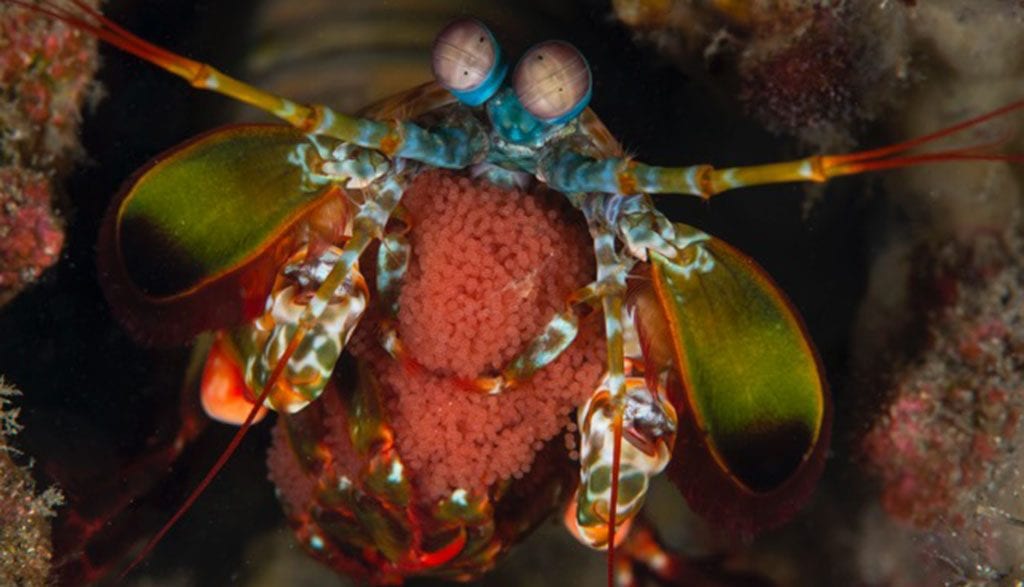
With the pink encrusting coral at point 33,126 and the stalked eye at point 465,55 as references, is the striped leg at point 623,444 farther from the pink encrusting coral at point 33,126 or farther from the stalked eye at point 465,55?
the pink encrusting coral at point 33,126

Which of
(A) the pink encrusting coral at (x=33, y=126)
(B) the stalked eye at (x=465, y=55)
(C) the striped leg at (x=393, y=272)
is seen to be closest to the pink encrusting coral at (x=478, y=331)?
(C) the striped leg at (x=393, y=272)

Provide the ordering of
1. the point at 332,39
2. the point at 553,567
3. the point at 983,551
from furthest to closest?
the point at 553,567, the point at 332,39, the point at 983,551

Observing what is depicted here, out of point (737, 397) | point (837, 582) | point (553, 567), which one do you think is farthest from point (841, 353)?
point (737, 397)

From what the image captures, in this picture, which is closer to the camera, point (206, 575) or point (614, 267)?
point (614, 267)

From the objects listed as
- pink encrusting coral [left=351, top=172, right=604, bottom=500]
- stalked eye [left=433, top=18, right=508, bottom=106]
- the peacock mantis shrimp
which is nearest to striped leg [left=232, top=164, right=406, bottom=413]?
the peacock mantis shrimp

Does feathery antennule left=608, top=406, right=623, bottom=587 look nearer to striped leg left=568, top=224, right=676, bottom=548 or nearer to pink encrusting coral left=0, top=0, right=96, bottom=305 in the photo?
striped leg left=568, top=224, right=676, bottom=548

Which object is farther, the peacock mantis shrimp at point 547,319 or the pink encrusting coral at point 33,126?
the pink encrusting coral at point 33,126

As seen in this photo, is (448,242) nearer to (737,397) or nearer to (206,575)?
(737,397)
